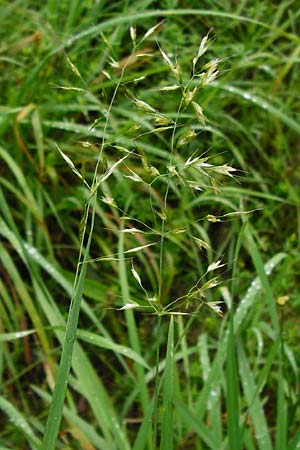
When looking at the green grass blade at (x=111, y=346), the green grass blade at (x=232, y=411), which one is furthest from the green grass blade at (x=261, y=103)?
the green grass blade at (x=232, y=411)

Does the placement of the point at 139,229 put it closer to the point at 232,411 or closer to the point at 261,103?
the point at 261,103

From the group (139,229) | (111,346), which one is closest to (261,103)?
(139,229)

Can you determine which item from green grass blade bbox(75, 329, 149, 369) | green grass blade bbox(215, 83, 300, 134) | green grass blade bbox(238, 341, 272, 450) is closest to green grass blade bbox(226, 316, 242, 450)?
green grass blade bbox(238, 341, 272, 450)

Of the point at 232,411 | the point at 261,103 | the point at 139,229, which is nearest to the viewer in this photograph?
the point at 232,411

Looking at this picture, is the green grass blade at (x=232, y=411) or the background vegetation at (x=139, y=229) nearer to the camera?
the green grass blade at (x=232, y=411)

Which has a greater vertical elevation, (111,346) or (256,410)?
(111,346)

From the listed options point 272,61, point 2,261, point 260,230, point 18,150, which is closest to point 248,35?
point 272,61

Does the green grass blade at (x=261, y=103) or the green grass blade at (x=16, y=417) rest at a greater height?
the green grass blade at (x=261, y=103)

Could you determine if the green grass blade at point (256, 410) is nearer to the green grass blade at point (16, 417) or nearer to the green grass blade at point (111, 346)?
the green grass blade at point (111, 346)

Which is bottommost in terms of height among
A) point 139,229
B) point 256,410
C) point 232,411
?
point 256,410

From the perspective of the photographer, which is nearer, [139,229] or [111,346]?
[111,346]
